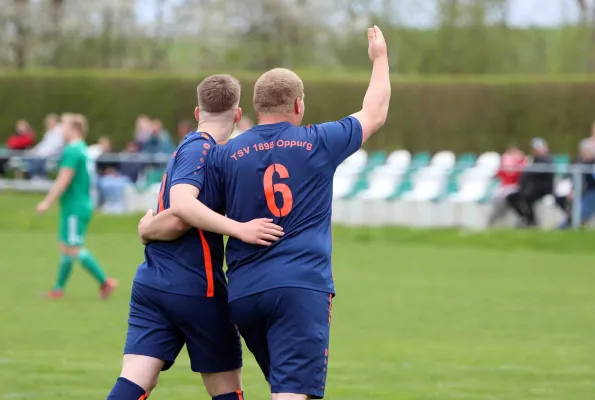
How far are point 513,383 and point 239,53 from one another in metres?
28.7

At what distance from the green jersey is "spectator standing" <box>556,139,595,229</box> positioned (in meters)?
9.60

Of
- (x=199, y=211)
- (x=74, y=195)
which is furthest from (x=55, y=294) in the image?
(x=199, y=211)

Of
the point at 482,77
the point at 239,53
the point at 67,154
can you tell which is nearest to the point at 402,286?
the point at 67,154

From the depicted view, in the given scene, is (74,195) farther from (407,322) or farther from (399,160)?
(399,160)

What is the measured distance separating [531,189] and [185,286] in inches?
632

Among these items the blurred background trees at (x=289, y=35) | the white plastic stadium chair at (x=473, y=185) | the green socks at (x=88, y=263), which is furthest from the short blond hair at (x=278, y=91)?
the blurred background trees at (x=289, y=35)

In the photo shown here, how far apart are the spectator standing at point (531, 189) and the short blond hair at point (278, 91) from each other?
15943 millimetres

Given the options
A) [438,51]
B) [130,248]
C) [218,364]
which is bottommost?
[130,248]

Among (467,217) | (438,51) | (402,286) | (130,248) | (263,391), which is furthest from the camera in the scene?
(438,51)

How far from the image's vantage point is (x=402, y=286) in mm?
15266

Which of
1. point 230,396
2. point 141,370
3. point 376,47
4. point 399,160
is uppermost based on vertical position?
point 376,47

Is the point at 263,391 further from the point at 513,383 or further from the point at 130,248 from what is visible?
the point at 130,248

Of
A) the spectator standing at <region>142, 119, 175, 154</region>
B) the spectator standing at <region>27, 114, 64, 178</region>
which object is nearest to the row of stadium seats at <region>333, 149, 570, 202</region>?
the spectator standing at <region>142, 119, 175, 154</region>

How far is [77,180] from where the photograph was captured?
1320cm
